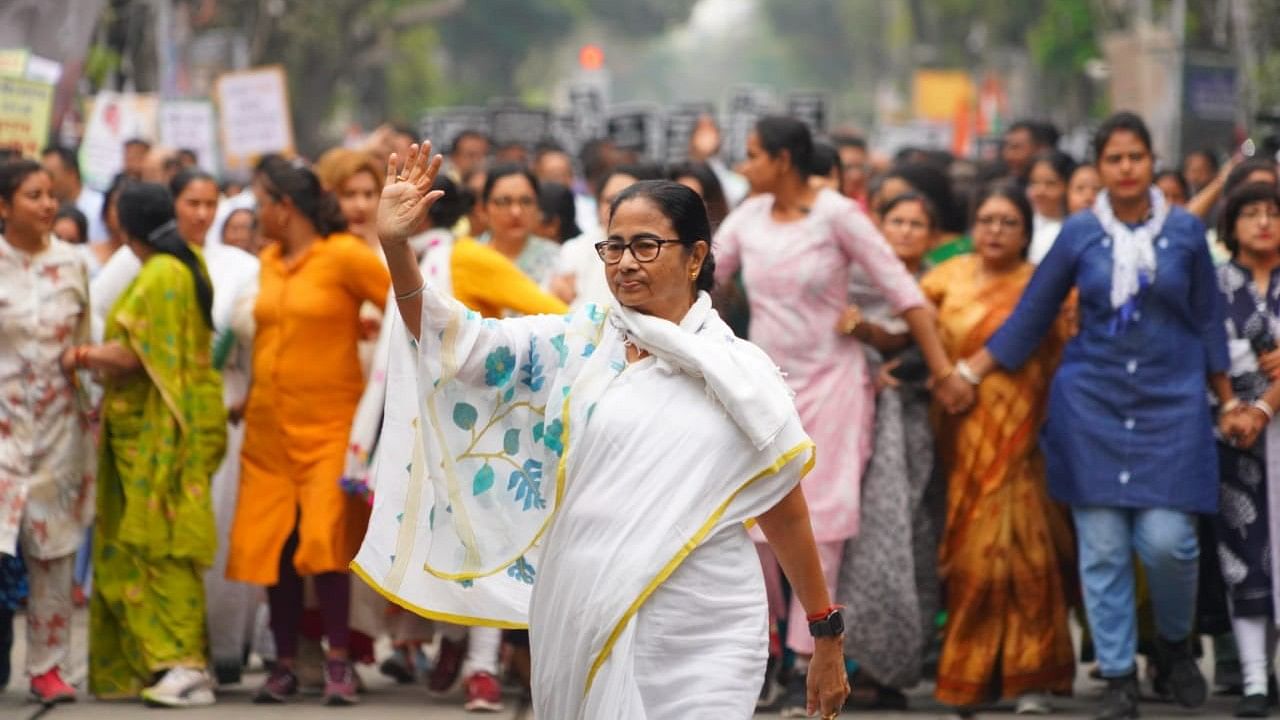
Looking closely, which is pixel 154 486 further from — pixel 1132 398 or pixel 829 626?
pixel 829 626

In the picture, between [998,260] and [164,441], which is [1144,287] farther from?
[164,441]

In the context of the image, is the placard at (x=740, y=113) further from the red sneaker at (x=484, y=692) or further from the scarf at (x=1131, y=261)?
the red sneaker at (x=484, y=692)

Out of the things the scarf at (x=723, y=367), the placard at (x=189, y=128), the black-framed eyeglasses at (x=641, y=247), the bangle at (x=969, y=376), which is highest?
the placard at (x=189, y=128)

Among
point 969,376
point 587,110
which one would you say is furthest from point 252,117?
point 969,376

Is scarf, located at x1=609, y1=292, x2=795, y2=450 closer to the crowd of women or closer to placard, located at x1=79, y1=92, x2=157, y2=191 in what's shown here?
the crowd of women

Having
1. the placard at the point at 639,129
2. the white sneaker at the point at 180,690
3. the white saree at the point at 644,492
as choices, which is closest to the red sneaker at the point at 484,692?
the white sneaker at the point at 180,690

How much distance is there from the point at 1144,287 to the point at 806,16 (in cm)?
11033

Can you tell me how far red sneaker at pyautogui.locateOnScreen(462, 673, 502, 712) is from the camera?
25.5ft

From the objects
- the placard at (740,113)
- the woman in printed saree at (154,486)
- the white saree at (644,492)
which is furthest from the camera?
the placard at (740,113)

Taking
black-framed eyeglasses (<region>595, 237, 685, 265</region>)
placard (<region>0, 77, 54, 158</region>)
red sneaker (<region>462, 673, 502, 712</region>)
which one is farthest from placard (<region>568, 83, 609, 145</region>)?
black-framed eyeglasses (<region>595, 237, 685, 265</region>)

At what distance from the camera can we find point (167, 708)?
305 inches

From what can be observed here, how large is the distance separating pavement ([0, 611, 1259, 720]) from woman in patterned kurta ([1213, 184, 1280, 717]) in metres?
0.39

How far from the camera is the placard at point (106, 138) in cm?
1562

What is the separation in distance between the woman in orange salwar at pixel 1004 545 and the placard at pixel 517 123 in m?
13.9
